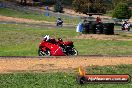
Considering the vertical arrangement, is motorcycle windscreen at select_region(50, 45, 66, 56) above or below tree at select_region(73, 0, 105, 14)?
above

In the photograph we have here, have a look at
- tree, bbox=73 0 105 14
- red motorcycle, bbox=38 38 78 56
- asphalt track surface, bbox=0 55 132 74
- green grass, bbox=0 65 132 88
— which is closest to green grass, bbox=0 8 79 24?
tree, bbox=73 0 105 14

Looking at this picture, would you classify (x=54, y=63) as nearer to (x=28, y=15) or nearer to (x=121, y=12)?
(x=121, y=12)

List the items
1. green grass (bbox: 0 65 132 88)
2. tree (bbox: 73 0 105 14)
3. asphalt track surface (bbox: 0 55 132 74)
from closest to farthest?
green grass (bbox: 0 65 132 88), asphalt track surface (bbox: 0 55 132 74), tree (bbox: 73 0 105 14)

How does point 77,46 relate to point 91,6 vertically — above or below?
above

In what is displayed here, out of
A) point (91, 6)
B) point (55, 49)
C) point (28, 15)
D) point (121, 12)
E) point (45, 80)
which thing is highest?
point (45, 80)

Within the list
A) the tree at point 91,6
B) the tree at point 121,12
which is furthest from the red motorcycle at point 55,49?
the tree at point 91,6

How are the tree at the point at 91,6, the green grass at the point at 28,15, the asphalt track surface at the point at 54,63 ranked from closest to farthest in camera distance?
the asphalt track surface at the point at 54,63, the green grass at the point at 28,15, the tree at the point at 91,6

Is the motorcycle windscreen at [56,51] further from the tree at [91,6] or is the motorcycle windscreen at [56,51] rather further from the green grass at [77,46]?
the tree at [91,6]

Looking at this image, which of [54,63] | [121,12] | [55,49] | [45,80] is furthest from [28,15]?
[45,80]

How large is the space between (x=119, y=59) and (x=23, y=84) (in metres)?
9.21

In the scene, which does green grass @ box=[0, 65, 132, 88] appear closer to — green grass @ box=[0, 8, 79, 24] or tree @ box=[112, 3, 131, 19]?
tree @ box=[112, 3, 131, 19]

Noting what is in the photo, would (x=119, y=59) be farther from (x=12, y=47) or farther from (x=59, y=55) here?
(x=12, y=47)

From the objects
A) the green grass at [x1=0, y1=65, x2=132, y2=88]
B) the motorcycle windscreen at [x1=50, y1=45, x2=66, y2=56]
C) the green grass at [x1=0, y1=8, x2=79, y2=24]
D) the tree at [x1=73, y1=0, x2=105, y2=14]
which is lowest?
the green grass at [x1=0, y1=8, x2=79, y2=24]

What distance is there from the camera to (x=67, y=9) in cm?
9775
